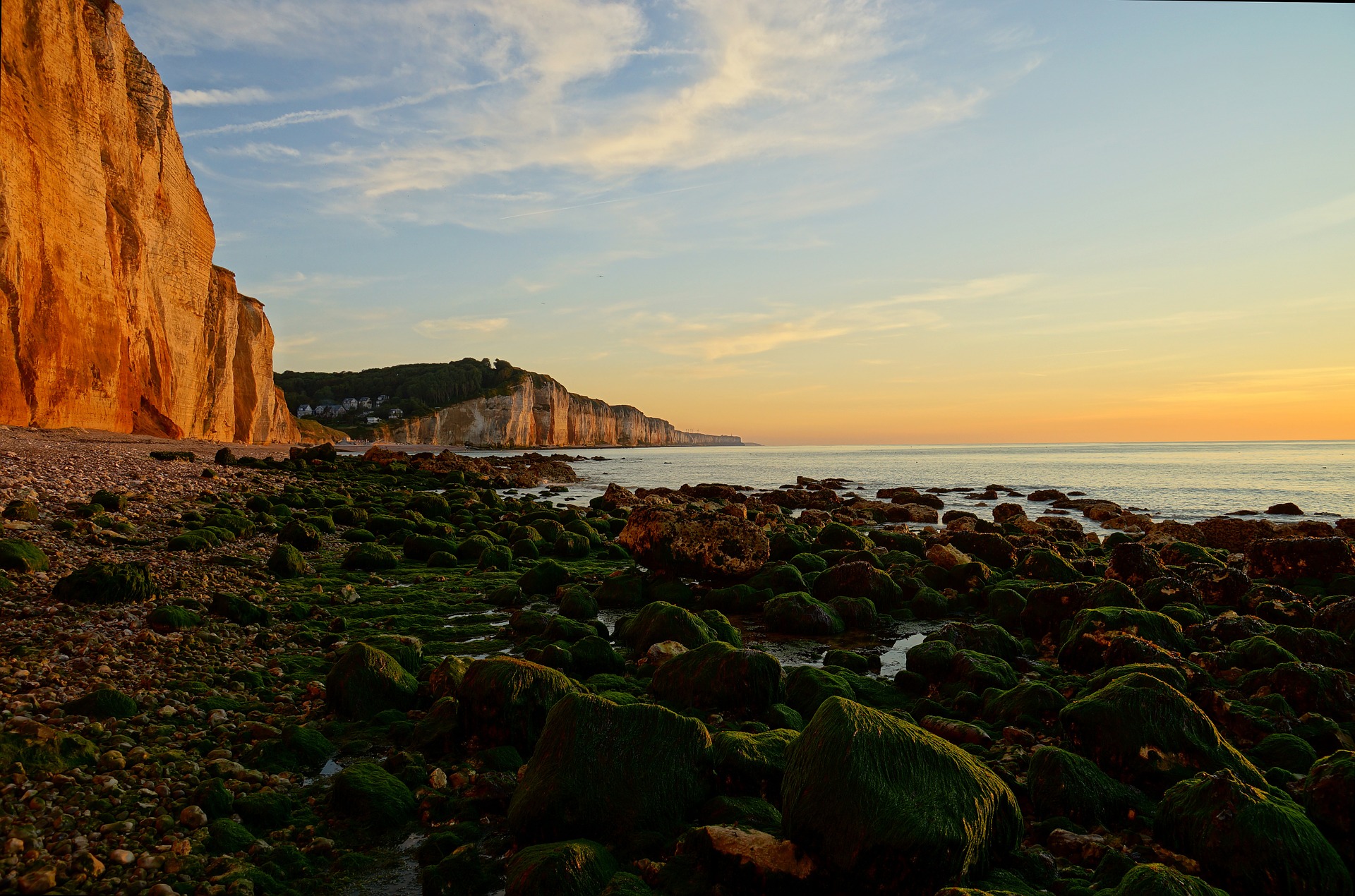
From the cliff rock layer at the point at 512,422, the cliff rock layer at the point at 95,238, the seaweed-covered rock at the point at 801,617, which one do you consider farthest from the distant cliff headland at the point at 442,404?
the seaweed-covered rock at the point at 801,617

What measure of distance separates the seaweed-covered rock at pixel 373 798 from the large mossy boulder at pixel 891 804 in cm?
254

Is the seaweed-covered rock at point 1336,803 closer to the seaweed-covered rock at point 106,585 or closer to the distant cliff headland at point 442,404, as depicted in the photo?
the seaweed-covered rock at point 106,585

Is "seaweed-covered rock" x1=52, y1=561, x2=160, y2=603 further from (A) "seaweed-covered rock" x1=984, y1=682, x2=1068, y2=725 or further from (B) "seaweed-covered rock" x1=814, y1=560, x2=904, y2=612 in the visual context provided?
(B) "seaweed-covered rock" x1=814, y1=560, x2=904, y2=612

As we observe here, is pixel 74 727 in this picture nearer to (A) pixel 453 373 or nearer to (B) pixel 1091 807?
(B) pixel 1091 807

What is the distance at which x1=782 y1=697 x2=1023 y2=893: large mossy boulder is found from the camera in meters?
3.88

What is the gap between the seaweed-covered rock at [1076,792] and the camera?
4852 millimetres

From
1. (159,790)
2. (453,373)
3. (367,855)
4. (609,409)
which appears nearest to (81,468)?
(159,790)

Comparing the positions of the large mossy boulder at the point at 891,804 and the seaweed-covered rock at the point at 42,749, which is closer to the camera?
the large mossy boulder at the point at 891,804

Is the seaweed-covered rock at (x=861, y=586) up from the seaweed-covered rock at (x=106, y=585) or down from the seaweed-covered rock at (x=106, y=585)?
down

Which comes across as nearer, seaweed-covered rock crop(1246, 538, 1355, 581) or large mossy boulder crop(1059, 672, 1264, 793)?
large mossy boulder crop(1059, 672, 1264, 793)

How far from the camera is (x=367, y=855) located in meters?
4.25

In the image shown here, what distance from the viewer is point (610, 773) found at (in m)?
4.65

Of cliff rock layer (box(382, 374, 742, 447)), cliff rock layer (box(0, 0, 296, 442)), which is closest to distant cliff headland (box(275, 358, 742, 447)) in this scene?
cliff rock layer (box(382, 374, 742, 447))

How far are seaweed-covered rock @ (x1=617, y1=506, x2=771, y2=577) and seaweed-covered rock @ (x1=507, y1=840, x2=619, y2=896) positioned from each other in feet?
27.0
